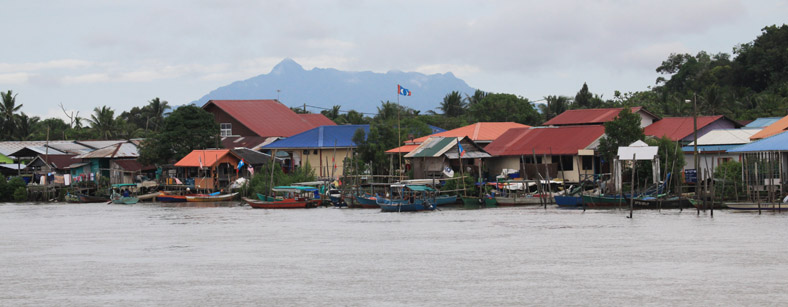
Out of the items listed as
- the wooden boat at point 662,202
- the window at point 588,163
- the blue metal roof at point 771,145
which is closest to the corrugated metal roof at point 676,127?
the window at point 588,163

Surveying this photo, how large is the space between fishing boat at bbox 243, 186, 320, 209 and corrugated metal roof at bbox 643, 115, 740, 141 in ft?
54.4

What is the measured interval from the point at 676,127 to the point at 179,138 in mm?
27230

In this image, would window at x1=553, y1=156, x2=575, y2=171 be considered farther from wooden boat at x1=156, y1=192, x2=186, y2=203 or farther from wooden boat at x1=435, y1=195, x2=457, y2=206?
wooden boat at x1=156, y1=192, x2=186, y2=203

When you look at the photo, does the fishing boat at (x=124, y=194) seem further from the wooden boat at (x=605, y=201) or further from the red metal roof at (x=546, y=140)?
the wooden boat at (x=605, y=201)

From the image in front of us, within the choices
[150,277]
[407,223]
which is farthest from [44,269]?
[407,223]

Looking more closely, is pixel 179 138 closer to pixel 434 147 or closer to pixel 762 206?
pixel 434 147

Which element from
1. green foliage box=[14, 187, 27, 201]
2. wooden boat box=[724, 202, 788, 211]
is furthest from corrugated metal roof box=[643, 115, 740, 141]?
green foliage box=[14, 187, 27, 201]

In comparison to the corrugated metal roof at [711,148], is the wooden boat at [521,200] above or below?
below

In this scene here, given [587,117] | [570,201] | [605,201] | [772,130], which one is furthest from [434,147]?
[772,130]

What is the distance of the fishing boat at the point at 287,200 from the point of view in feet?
141

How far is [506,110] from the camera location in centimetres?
6388

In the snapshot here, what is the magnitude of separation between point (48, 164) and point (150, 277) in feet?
137

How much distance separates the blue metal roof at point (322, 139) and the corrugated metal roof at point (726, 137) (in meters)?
18.5

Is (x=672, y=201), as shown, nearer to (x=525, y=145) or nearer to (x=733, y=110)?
(x=525, y=145)
